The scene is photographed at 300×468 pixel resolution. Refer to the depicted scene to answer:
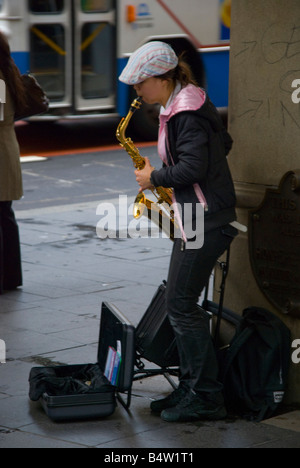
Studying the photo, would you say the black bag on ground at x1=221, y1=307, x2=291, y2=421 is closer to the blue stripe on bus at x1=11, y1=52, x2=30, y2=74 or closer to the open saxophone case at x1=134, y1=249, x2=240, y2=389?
the open saxophone case at x1=134, y1=249, x2=240, y2=389

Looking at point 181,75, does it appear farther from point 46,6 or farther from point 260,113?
point 46,6

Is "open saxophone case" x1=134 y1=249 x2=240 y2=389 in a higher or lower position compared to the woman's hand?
lower

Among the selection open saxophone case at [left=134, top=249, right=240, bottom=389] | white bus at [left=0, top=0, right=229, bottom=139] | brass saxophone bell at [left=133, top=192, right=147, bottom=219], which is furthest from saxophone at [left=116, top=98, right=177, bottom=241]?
white bus at [left=0, top=0, right=229, bottom=139]

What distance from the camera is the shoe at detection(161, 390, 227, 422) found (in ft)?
15.8

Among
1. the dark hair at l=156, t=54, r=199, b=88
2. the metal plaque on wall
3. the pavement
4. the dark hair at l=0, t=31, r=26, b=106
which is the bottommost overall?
the pavement

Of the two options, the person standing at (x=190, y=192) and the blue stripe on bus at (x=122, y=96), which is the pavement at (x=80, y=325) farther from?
the blue stripe on bus at (x=122, y=96)

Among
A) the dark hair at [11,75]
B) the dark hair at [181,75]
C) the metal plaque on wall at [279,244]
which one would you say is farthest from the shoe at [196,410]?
the dark hair at [11,75]

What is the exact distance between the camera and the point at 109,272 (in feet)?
27.0

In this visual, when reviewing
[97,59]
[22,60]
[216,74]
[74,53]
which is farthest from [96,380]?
[216,74]

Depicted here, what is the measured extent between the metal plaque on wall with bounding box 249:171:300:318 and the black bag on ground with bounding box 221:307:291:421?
6.8 inches

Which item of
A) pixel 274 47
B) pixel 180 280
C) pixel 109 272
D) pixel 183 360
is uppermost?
pixel 274 47

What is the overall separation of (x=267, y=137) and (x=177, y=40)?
11.2 meters

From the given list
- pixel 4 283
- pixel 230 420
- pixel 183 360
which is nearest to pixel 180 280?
pixel 183 360
